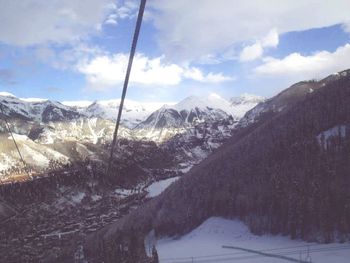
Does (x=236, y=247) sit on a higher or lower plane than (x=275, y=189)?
lower

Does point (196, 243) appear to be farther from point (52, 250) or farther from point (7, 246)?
point (7, 246)

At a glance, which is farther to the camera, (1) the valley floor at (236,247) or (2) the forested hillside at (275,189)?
(2) the forested hillside at (275,189)

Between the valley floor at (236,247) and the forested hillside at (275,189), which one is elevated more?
the forested hillside at (275,189)

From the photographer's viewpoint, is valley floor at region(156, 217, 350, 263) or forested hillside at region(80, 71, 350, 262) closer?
valley floor at region(156, 217, 350, 263)

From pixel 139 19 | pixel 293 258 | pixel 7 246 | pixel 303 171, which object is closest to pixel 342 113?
pixel 303 171

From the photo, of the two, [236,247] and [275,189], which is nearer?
[236,247]
